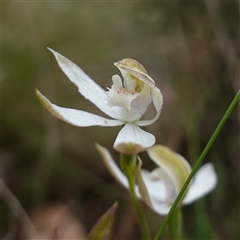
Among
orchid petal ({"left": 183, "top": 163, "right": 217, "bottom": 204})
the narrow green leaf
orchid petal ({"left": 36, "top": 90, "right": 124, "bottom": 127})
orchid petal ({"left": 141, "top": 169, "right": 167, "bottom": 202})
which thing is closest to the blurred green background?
orchid petal ({"left": 183, "top": 163, "right": 217, "bottom": 204})

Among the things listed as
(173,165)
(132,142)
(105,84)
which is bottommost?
(105,84)

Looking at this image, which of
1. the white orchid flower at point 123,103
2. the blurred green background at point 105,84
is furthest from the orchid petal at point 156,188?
the blurred green background at point 105,84

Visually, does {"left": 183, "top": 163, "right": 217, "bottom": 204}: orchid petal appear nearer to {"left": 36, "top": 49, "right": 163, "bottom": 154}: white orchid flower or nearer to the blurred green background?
{"left": 36, "top": 49, "right": 163, "bottom": 154}: white orchid flower

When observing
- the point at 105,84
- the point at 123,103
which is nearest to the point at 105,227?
the point at 123,103

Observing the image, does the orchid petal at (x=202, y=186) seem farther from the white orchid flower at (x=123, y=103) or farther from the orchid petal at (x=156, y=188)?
the white orchid flower at (x=123, y=103)

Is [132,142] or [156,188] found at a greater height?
[132,142]

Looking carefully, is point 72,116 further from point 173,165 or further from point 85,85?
point 173,165
